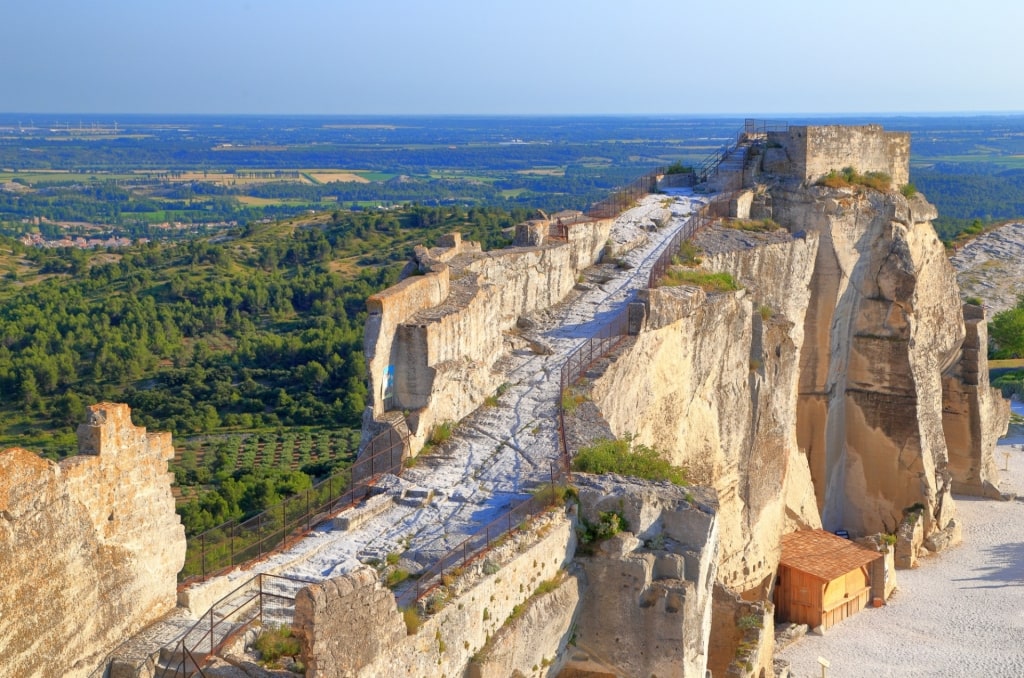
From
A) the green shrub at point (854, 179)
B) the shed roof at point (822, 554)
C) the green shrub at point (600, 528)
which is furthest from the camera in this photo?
the green shrub at point (854, 179)

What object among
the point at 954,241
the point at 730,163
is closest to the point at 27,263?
the point at 954,241

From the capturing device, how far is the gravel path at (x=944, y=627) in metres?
20.6

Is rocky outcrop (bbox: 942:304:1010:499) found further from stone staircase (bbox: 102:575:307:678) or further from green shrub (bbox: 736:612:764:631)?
stone staircase (bbox: 102:575:307:678)

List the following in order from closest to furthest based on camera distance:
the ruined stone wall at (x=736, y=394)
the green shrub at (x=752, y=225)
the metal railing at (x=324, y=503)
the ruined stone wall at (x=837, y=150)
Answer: the metal railing at (x=324, y=503), the ruined stone wall at (x=736, y=394), the green shrub at (x=752, y=225), the ruined stone wall at (x=837, y=150)

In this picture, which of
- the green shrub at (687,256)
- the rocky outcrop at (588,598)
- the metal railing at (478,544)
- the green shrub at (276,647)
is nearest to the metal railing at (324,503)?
the metal railing at (478,544)

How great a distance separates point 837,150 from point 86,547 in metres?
20.1

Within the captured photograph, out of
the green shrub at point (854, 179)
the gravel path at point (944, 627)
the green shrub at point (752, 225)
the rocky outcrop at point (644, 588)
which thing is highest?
the green shrub at point (854, 179)

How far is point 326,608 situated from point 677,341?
1012cm

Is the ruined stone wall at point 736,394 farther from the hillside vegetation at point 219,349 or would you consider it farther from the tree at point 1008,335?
the tree at point 1008,335

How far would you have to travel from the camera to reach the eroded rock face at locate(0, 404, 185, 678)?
9664 millimetres

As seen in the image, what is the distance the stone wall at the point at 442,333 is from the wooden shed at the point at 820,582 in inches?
263

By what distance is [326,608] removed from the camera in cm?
981

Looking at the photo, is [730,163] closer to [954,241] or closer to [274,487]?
[274,487]

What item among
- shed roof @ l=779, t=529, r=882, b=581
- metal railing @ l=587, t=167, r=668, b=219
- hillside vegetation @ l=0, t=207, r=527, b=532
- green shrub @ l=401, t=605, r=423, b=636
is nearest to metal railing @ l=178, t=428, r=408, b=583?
green shrub @ l=401, t=605, r=423, b=636
